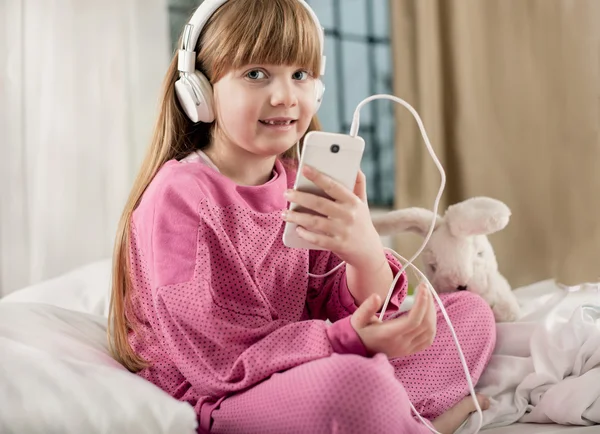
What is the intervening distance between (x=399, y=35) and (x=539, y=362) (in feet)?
5.31

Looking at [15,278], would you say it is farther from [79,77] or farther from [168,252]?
[168,252]

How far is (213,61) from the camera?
44.6 inches

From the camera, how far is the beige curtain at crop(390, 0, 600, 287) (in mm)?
1959

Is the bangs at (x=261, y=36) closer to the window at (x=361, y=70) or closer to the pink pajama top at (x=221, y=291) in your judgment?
the pink pajama top at (x=221, y=291)

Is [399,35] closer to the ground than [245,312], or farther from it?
farther from it

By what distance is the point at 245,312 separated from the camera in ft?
3.53

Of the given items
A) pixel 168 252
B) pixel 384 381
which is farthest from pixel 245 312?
pixel 384 381

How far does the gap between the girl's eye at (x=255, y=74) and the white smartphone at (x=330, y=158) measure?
0.21 meters

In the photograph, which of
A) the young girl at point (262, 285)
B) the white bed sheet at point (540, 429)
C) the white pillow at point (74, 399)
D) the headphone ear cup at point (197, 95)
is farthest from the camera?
the headphone ear cup at point (197, 95)

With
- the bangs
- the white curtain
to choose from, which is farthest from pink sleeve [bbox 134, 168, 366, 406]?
the white curtain

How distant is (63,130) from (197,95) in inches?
40.8

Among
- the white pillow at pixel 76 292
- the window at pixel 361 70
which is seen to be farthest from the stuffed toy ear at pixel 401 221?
the window at pixel 361 70

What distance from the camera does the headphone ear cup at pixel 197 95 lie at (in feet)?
3.73

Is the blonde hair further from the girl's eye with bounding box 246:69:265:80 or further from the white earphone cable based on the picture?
the white earphone cable
